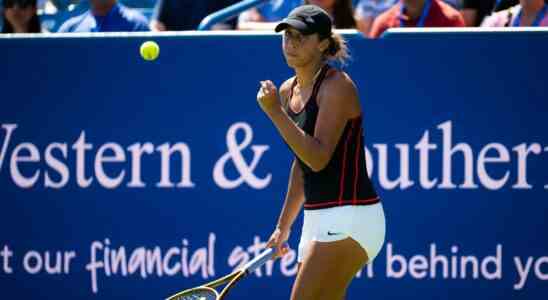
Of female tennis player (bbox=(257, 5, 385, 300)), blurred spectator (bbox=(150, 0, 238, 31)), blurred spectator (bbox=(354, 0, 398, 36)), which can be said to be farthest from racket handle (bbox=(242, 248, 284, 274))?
blurred spectator (bbox=(150, 0, 238, 31))

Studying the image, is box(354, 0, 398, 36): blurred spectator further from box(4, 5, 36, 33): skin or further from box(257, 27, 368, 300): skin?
box(257, 27, 368, 300): skin

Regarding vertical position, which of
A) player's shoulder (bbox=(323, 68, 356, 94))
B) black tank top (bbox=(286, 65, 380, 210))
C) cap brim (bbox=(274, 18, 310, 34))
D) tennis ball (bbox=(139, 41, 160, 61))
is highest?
tennis ball (bbox=(139, 41, 160, 61))

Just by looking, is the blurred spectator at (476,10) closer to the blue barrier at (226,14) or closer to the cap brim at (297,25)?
the blue barrier at (226,14)

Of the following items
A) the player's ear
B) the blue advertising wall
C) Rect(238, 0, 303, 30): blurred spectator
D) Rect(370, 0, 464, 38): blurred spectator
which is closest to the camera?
the player's ear

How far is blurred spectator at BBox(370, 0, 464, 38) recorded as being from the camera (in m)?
6.70

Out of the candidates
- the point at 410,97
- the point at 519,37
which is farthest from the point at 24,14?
the point at 519,37

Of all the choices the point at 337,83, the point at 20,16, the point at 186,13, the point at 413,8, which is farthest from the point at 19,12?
the point at 337,83

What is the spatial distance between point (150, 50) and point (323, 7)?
112 cm

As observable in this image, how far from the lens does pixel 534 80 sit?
20.3ft

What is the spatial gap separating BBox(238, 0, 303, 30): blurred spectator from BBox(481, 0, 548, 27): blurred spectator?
140 centimetres

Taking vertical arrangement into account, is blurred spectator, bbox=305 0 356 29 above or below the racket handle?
above

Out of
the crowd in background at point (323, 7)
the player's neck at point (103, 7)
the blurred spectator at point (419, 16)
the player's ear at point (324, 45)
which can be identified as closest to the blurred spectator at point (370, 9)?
the crowd in background at point (323, 7)

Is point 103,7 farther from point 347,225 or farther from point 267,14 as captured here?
point 347,225

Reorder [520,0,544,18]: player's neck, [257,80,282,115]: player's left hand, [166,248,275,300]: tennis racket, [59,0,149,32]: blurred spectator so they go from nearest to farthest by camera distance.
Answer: [257,80,282,115]: player's left hand, [166,248,275,300]: tennis racket, [520,0,544,18]: player's neck, [59,0,149,32]: blurred spectator
